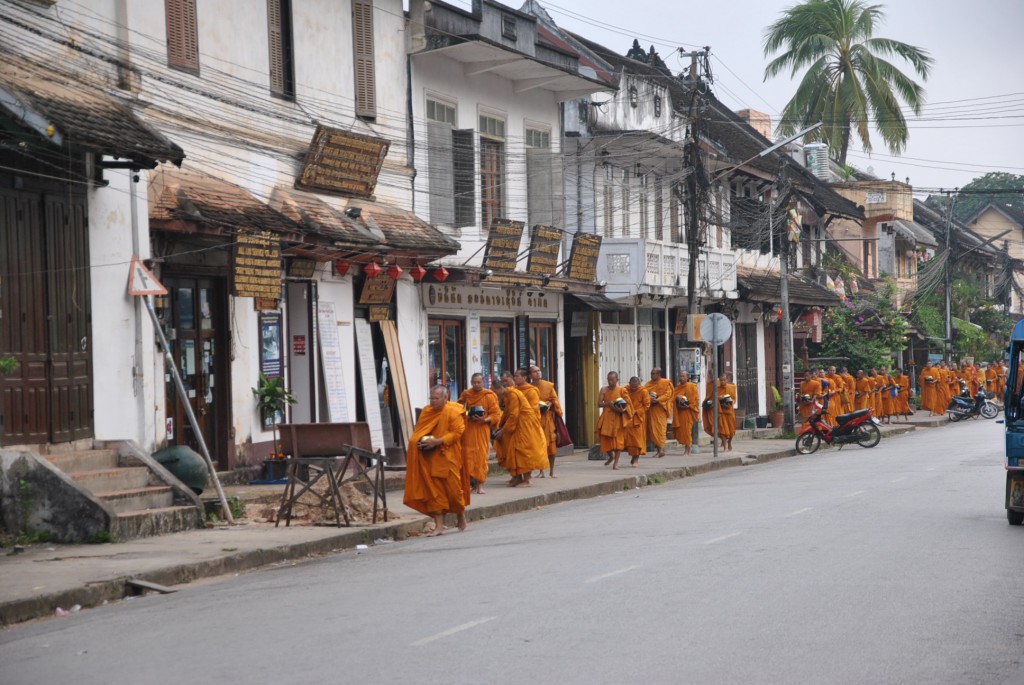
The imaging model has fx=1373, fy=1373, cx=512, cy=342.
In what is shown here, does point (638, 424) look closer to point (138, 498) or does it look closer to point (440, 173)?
point (440, 173)

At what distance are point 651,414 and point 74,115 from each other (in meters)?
16.9

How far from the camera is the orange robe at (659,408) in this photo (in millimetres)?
28328

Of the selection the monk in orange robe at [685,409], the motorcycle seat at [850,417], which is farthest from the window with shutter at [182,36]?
the motorcycle seat at [850,417]

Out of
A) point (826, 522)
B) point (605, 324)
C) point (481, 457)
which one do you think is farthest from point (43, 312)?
point (605, 324)

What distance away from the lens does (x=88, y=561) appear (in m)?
12.4

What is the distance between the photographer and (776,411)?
4256cm

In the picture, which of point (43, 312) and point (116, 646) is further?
point (43, 312)

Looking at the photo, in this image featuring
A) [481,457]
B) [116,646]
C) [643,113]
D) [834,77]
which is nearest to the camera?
[116,646]

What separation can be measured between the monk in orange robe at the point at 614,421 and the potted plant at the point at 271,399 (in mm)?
8244

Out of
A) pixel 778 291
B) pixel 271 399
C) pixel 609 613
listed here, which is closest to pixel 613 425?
pixel 271 399

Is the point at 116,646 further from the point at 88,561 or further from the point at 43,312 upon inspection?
the point at 43,312

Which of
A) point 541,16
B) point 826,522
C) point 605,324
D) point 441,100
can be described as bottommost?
point 826,522

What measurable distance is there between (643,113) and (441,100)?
27.5 ft

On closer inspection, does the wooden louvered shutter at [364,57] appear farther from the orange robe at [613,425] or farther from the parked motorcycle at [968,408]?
the parked motorcycle at [968,408]
